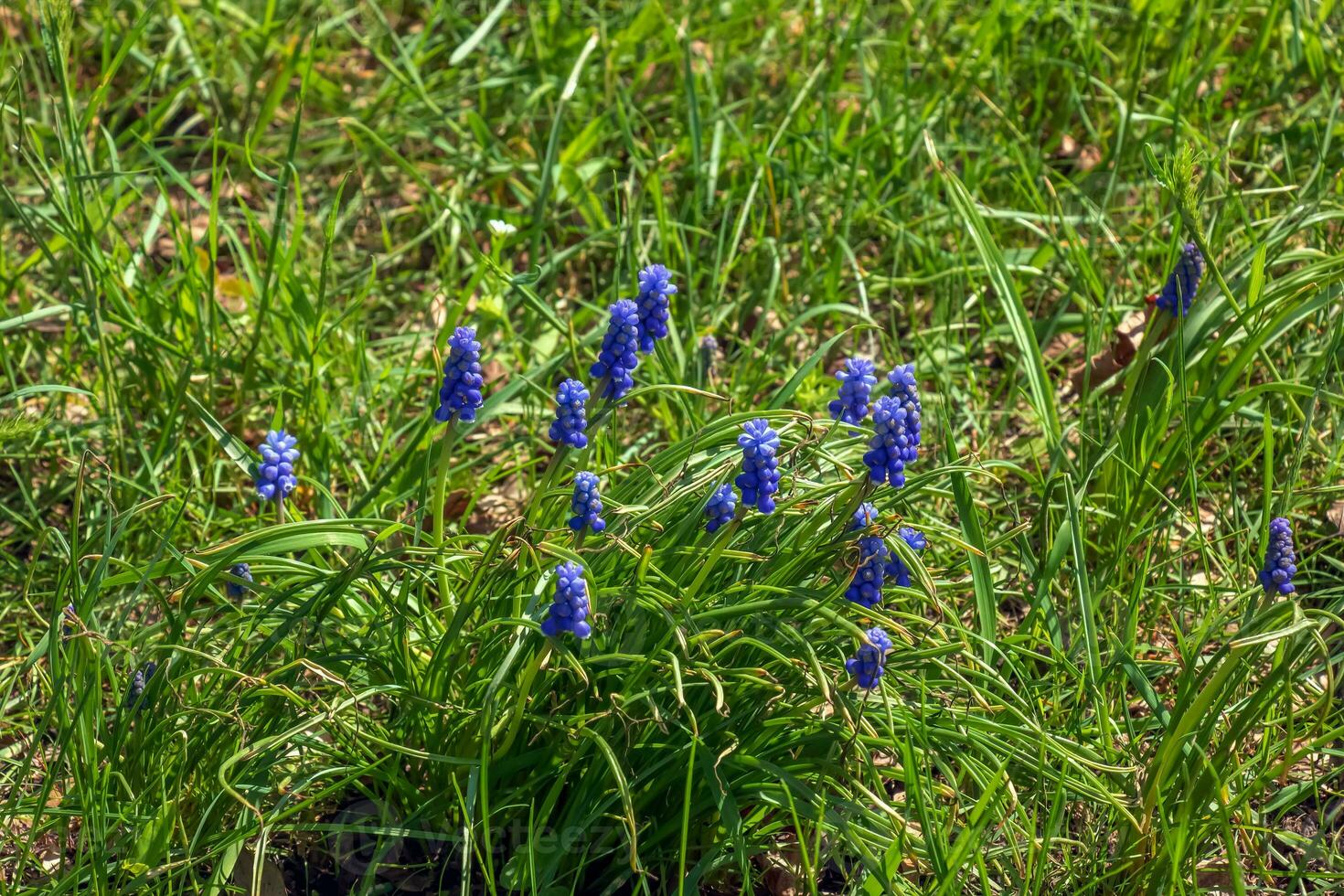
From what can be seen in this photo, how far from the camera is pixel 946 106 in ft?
14.8

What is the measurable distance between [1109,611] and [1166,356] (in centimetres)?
70

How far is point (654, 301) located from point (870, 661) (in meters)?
0.81

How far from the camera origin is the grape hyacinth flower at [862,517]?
254 cm

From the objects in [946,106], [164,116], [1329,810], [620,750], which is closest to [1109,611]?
[1329,810]

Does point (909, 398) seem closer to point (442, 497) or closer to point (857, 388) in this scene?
point (857, 388)

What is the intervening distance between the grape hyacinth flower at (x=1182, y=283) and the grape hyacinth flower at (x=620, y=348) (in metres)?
1.44

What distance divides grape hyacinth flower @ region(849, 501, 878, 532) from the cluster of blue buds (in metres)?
1.42

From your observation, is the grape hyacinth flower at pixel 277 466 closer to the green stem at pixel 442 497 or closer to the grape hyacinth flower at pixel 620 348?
the green stem at pixel 442 497

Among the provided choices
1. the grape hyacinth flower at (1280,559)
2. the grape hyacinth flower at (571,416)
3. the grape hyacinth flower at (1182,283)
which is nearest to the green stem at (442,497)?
the grape hyacinth flower at (571,416)

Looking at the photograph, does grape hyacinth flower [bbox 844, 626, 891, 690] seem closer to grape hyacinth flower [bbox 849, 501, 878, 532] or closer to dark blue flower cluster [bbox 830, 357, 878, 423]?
grape hyacinth flower [bbox 849, 501, 878, 532]

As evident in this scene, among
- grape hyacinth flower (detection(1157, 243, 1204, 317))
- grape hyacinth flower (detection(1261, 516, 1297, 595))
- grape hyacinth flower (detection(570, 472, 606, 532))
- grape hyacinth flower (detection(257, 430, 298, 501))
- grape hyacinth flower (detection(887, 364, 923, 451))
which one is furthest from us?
grape hyacinth flower (detection(1157, 243, 1204, 317))

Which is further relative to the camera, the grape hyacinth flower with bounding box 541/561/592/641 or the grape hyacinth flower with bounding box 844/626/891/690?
the grape hyacinth flower with bounding box 844/626/891/690

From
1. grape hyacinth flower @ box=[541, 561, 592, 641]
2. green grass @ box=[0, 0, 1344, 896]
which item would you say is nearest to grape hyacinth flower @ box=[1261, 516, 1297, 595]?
green grass @ box=[0, 0, 1344, 896]

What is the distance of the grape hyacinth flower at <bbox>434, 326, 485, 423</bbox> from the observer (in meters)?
2.53
